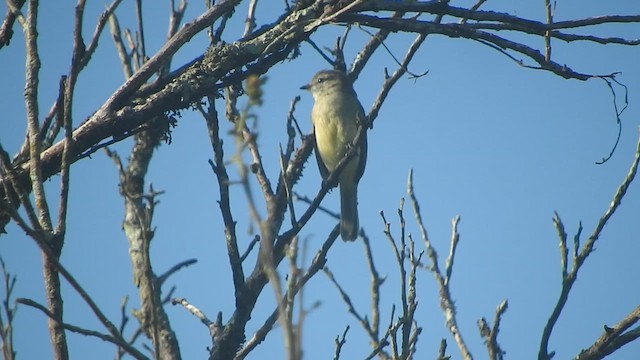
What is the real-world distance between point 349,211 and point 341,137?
Answer: 2.51 ft

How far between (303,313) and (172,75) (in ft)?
8.08

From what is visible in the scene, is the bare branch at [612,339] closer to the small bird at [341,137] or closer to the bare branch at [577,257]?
the bare branch at [577,257]

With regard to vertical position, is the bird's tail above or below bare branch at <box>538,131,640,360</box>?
above

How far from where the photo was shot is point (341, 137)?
8133 millimetres

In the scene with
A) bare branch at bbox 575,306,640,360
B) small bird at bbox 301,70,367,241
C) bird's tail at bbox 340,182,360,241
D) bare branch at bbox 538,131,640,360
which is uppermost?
small bird at bbox 301,70,367,241

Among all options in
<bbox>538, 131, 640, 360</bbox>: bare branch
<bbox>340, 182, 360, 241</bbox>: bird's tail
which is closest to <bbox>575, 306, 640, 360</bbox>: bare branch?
<bbox>538, 131, 640, 360</bbox>: bare branch

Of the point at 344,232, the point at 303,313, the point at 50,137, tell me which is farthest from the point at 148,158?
the point at 303,313

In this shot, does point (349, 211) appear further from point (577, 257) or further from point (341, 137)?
point (577, 257)

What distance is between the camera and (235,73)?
3809 millimetres

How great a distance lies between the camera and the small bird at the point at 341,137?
8125 millimetres

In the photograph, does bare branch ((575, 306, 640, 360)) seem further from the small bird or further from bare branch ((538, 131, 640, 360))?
the small bird

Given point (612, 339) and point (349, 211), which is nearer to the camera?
point (612, 339)

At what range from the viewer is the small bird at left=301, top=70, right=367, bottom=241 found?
8.12 metres

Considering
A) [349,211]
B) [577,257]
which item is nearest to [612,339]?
[577,257]
